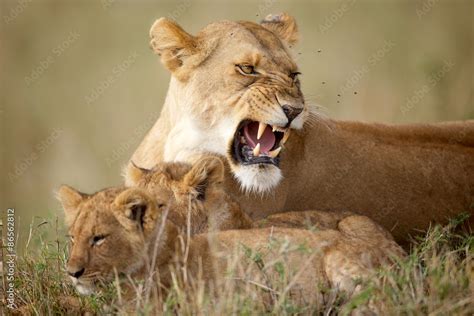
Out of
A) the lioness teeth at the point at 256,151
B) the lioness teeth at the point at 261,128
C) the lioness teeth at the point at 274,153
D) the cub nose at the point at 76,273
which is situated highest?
the lioness teeth at the point at 261,128

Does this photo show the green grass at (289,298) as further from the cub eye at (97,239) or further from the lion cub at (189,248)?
the cub eye at (97,239)

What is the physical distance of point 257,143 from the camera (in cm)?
693

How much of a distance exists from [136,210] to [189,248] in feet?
1.19

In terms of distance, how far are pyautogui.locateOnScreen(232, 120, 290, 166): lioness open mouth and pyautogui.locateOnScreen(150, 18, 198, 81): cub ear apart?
1.74 feet

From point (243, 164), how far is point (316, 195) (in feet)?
2.55

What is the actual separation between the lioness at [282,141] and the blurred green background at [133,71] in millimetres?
3671

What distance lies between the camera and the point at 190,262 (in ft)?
19.0

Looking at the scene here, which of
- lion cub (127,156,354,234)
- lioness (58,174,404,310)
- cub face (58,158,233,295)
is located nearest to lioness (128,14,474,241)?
lion cub (127,156,354,234)

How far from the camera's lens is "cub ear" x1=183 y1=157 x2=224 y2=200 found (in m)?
6.46

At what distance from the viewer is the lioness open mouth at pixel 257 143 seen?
22.6 feet

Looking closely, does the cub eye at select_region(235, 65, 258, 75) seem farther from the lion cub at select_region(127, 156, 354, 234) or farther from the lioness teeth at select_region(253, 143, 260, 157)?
the lion cub at select_region(127, 156, 354, 234)

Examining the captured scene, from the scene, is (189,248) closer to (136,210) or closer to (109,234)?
(136,210)

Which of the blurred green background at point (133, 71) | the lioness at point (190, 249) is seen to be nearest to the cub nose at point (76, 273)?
the lioness at point (190, 249)

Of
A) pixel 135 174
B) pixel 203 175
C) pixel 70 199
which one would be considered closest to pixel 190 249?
pixel 70 199
